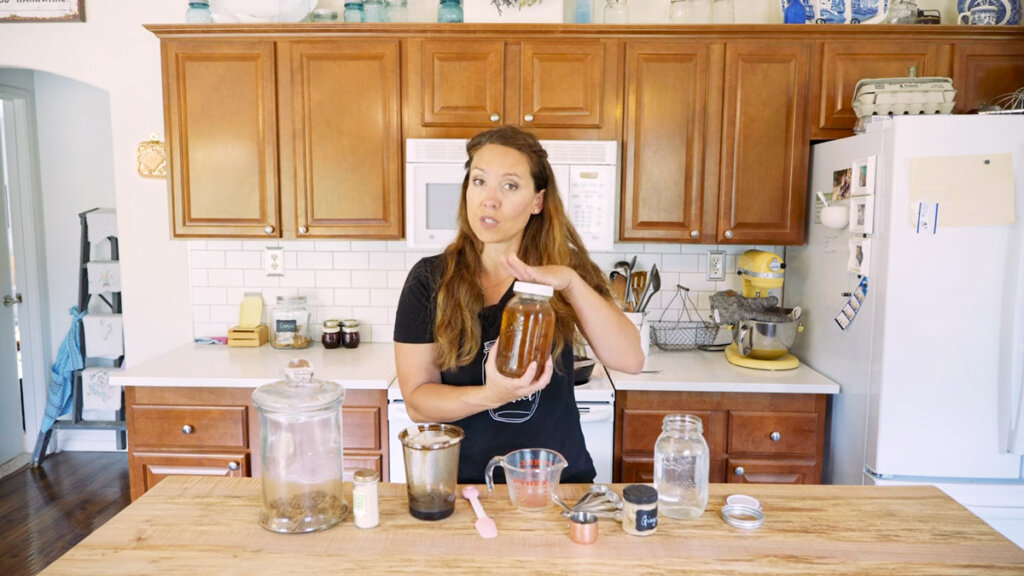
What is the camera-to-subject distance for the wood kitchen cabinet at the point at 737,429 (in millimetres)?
2525

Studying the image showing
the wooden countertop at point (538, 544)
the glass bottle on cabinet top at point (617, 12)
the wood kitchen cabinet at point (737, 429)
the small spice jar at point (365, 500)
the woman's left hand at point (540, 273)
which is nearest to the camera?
the wooden countertop at point (538, 544)

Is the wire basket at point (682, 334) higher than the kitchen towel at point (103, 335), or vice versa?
the wire basket at point (682, 334)

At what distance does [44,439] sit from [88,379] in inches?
15.5

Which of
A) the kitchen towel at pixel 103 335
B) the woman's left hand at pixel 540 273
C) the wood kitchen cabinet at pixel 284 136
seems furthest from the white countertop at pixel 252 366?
the kitchen towel at pixel 103 335

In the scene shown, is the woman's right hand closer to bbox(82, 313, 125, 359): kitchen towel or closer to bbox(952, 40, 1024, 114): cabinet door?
bbox(952, 40, 1024, 114): cabinet door

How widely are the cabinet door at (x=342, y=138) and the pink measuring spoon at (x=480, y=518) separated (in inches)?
64.7

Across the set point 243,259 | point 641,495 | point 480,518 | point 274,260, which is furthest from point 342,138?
point 641,495

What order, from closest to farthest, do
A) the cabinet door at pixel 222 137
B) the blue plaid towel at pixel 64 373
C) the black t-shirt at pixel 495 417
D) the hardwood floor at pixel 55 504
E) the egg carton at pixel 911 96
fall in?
the black t-shirt at pixel 495 417 < the egg carton at pixel 911 96 < the cabinet door at pixel 222 137 < the hardwood floor at pixel 55 504 < the blue plaid towel at pixel 64 373

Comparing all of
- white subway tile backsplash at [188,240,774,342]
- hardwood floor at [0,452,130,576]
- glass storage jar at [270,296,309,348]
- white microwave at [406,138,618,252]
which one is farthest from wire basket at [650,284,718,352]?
hardwood floor at [0,452,130,576]

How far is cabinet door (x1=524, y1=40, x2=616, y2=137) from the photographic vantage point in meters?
2.71

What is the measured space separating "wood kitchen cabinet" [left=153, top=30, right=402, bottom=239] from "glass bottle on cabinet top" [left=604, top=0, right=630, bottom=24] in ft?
3.00

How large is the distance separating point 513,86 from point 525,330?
1.76m

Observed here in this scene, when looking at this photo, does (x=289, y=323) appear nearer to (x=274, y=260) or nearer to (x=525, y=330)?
(x=274, y=260)

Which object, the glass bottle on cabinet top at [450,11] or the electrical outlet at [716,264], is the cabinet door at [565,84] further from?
the electrical outlet at [716,264]
